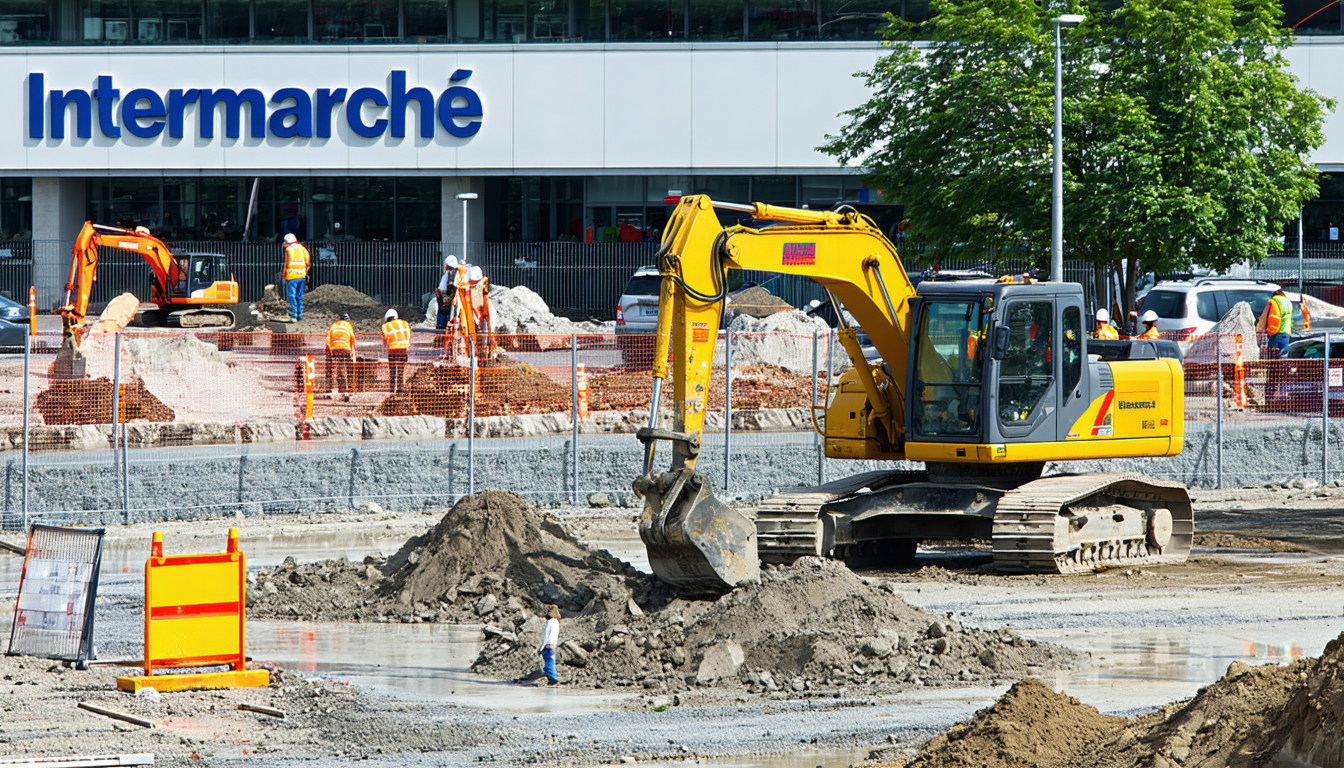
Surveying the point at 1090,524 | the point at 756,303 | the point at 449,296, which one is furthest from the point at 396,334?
the point at 756,303

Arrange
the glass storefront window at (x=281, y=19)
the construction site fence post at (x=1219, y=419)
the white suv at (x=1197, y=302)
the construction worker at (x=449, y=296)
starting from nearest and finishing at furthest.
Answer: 1. the construction site fence post at (x=1219, y=419)
2. the construction worker at (x=449, y=296)
3. the white suv at (x=1197, y=302)
4. the glass storefront window at (x=281, y=19)

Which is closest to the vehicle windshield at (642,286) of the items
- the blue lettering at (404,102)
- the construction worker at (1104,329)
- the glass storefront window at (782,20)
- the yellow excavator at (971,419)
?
the construction worker at (1104,329)

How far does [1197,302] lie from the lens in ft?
102

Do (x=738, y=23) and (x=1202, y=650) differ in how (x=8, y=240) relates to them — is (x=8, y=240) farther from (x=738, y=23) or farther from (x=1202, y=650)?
(x=1202, y=650)

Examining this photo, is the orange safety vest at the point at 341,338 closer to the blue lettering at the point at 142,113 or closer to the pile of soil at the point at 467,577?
the pile of soil at the point at 467,577

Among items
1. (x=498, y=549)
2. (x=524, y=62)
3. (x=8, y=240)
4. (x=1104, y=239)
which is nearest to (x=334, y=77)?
(x=524, y=62)

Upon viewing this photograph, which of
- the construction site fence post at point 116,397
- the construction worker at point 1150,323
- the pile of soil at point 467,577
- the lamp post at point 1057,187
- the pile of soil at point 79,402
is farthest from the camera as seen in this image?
the lamp post at point 1057,187

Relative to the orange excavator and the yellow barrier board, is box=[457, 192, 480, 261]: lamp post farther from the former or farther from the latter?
the yellow barrier board

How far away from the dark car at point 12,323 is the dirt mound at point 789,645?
80.5 feet

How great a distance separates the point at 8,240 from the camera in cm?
4638

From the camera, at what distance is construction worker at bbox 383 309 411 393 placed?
20609mm

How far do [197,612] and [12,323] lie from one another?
1050 inches

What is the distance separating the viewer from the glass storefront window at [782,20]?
44.7m

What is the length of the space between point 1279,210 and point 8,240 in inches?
1383
